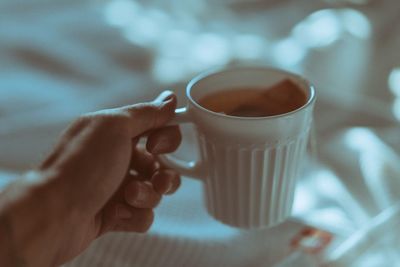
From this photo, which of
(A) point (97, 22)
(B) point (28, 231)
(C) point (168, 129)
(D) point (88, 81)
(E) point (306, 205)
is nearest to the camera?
(B) point (28, 231)

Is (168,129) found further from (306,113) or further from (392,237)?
(392,237)

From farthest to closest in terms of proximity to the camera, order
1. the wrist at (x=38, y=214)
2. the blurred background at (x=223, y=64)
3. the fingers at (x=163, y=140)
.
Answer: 1. the blurred background at (x=223, y=64)
2. the fingers at (x=163, y=140)
3. the wrist at (x=38, y=214)

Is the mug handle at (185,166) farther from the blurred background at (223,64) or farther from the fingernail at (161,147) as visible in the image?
the blurred background at (223,64)

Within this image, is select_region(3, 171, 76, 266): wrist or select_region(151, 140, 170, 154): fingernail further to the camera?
select_region(151, 140, 170, 154): fingernail

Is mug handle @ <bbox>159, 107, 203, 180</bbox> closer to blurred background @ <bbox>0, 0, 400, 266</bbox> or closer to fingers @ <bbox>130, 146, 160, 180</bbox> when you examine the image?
fingers @ <bbox>130, 146, 160, 180</bbox>

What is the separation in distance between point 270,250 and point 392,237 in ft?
0.46

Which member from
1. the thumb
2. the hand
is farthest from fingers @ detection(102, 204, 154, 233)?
the thumb

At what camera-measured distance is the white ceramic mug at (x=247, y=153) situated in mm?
559

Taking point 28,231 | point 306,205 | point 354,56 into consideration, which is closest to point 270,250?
point 306,205

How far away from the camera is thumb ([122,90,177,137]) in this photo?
580mm

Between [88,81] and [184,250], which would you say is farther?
[88,81]

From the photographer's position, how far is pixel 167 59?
1.00m

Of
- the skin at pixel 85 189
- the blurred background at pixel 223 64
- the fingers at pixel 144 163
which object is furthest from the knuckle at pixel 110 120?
the blurred background at pixel 223 64

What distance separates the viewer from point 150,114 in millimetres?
590
